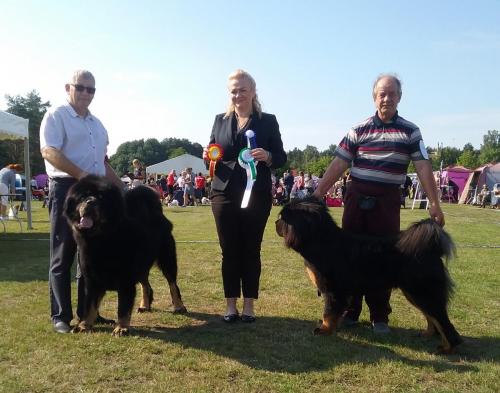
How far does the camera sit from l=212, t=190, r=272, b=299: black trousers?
4.60 m

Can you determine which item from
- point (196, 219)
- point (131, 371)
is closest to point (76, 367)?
point (131, 371)

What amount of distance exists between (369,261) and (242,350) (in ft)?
4.19

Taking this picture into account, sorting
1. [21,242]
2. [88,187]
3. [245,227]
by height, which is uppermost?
[88,187]

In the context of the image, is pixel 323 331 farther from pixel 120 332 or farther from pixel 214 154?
pixel 214 154

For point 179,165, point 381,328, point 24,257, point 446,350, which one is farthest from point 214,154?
point 179,165

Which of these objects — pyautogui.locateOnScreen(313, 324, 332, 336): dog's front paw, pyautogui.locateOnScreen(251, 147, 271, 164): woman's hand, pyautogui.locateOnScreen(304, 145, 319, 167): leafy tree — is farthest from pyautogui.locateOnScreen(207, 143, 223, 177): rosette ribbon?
pyautogui.locateOnScreen(304, 145, 319, 167): leafy tree

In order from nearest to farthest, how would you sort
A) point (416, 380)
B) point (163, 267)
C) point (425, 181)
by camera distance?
point (416, 380) → point (425, 181) → point (163, 267)

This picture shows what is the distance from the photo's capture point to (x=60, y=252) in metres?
4.30

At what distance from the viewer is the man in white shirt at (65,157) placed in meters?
4.13

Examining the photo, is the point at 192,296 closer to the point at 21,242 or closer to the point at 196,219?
the point at 21,242

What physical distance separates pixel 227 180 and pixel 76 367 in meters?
2.08

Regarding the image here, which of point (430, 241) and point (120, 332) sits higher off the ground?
point (430, 241)

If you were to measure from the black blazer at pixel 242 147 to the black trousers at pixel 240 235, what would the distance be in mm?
106

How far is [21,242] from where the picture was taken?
994 cm
